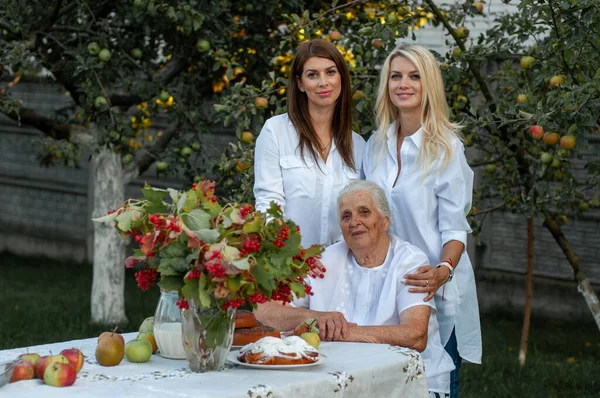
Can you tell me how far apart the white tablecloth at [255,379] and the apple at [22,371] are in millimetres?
23

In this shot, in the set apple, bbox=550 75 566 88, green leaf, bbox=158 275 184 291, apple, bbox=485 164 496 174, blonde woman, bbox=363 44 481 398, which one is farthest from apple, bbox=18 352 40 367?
apple, bbox=485 164 496 174

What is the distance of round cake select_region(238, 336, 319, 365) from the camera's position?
312 centimetres

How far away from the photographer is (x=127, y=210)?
10.1 ft

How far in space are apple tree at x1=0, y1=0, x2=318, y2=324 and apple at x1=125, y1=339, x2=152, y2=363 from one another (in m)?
3.29

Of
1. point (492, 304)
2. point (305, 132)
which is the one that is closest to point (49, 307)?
point (492, 304)

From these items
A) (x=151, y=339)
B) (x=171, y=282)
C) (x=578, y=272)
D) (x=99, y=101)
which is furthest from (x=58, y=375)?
(x=99, y=101)

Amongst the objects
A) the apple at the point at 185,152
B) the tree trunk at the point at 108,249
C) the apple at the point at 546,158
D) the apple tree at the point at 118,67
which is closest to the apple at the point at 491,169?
the apple at the point at 546,158

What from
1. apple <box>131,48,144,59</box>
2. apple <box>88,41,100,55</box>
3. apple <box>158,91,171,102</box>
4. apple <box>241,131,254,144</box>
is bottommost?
apple <box>241,131,254,144</box>

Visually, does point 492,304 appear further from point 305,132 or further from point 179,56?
point 305,132

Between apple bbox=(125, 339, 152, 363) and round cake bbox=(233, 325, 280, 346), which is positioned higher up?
round cake bbox=(233, 325, 280, 346)

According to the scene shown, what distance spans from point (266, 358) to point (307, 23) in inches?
112

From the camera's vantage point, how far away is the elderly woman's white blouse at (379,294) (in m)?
3.79

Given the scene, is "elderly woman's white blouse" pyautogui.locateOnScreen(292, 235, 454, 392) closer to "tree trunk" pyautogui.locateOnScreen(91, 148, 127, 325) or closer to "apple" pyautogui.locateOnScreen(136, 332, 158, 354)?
"apple" pyautogui.locateOnScreen(136, 332, 158, 354)

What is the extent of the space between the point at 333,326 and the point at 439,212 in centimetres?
66
